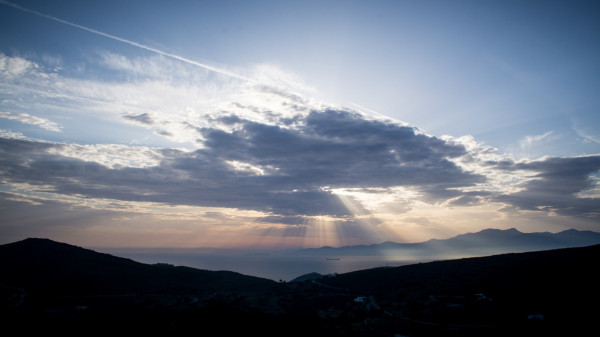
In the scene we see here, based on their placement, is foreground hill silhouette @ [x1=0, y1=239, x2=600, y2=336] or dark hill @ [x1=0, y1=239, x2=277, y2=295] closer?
foreground hill silhouette @ [x1=0, y1=239, x2=600, y2=336]

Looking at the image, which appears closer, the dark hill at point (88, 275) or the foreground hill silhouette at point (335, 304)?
the foreground hill silhouette at point (335, 304)

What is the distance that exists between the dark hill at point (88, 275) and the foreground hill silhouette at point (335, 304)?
0.42 metres

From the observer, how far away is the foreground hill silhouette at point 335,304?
120 ft

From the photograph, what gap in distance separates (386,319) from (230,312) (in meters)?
21.5

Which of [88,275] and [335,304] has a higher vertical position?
[88,275]

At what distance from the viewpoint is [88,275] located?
72.8 metres

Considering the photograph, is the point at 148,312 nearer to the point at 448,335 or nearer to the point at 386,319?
the point at 386,319

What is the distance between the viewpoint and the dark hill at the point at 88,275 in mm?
66000

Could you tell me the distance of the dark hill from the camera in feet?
217

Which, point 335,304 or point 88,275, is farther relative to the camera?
point 88,275

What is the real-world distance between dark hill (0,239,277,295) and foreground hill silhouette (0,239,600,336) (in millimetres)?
418

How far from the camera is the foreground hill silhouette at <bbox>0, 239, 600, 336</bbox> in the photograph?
120 ft

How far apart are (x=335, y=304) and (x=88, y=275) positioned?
59.4m

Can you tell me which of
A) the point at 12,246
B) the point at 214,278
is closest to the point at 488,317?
the point at 214,278
